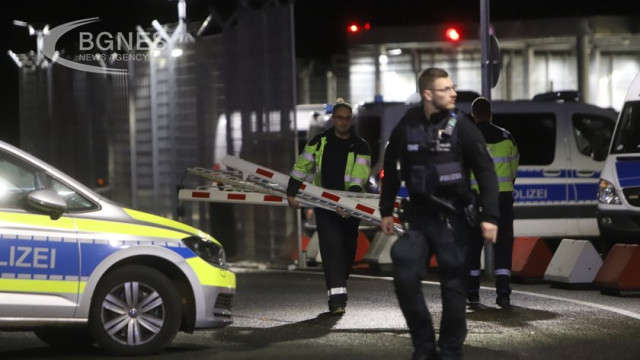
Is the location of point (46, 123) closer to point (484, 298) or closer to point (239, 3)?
point (239, 3)

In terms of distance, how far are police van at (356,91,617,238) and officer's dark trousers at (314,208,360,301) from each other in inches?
209

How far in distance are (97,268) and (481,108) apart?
14.0ft

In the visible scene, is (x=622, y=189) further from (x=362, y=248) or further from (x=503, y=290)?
(x=362, y=248)

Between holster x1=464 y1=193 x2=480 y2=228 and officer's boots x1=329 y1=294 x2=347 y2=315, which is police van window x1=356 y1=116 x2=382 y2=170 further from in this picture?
holster x1=464 y1=193 x2=480 y2=228

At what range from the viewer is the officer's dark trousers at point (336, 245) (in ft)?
36.2

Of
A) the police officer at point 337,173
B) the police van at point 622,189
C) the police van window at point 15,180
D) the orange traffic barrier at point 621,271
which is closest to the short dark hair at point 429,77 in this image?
the police van window at point 15,180

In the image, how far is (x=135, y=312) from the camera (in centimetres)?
870

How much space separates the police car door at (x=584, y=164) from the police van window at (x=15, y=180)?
369 inches

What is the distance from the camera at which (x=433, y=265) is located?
16234mm

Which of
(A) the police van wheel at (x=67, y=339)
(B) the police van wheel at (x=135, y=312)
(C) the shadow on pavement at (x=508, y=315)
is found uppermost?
(B) the police van wheel at (x=135, y=312)

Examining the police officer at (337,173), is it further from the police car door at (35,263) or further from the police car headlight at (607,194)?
the police car headlight at (607,194)

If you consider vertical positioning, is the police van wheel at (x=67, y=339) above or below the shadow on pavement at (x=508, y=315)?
above

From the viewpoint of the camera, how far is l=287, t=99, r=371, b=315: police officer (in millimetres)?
11156

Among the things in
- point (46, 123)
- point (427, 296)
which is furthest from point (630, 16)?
point (427, 296)
